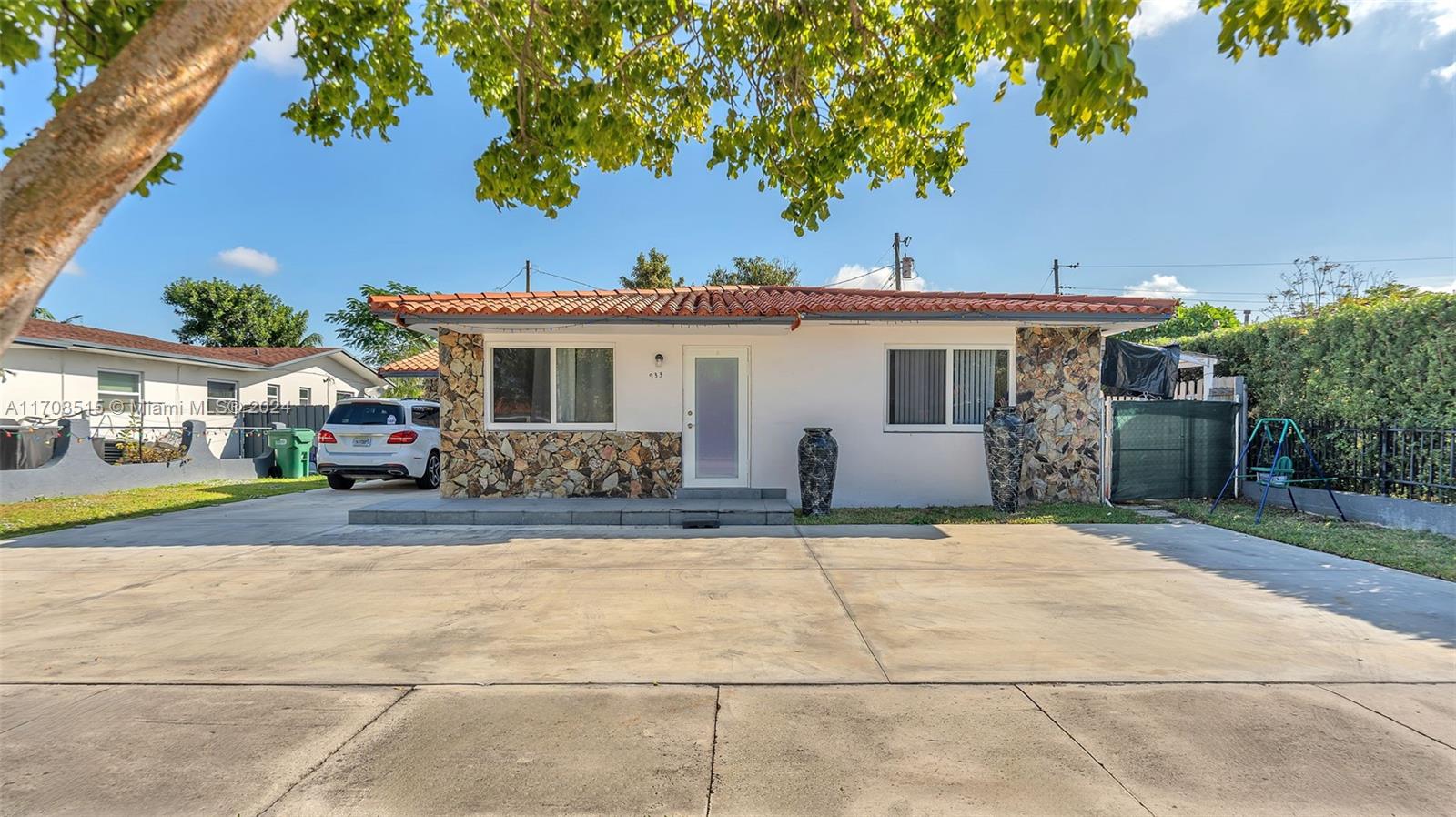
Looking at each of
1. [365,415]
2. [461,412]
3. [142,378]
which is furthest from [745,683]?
[142,378]

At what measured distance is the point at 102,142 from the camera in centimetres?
192

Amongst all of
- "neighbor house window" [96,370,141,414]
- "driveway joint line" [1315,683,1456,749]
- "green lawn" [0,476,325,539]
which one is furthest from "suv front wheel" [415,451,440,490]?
"driveway joint line" [1315,683,1456,749]

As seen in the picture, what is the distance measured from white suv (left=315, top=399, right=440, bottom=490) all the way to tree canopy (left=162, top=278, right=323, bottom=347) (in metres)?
31.2

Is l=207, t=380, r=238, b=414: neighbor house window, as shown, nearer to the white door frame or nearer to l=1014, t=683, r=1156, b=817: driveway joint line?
the white door frame

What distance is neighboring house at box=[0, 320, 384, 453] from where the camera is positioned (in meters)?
14.2

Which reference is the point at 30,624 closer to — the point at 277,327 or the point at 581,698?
the point at 581,698

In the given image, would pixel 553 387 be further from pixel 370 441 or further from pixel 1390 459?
pixel 1390 459

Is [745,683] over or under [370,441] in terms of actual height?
under

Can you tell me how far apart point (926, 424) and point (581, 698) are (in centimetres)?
767

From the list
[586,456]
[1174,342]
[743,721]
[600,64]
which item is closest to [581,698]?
[743,721]

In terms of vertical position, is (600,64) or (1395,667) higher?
(600,64)

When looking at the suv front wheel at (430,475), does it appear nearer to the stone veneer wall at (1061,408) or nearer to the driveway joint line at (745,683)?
the driveway joint line at (745,683)

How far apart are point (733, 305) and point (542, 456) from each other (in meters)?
3.69

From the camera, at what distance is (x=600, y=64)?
21.9 ft
